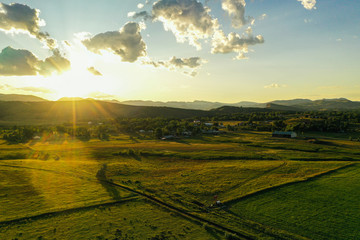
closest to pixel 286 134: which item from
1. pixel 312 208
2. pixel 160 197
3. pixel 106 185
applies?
pixel 312 208

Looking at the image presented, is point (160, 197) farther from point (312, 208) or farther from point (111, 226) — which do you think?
point (312, 208)

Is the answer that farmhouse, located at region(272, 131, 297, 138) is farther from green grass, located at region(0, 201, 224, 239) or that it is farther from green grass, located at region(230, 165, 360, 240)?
green grass, located at region(0, 201, 224, 239)

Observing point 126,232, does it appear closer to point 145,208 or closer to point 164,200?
point 145,208

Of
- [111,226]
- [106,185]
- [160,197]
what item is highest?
[160,197]

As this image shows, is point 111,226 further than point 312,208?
No

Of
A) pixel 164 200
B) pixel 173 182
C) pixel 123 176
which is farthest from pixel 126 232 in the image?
pixel 123 176

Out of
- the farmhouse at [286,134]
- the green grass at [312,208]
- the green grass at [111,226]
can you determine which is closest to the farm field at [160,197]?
the green grass at [111,226]

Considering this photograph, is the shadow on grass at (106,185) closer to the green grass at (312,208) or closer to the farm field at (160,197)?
the farm field at (160,197)
